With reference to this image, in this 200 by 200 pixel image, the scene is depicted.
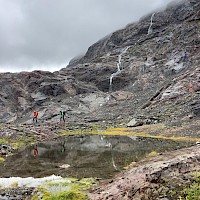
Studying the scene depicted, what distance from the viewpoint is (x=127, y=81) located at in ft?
473

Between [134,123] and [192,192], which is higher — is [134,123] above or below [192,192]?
above

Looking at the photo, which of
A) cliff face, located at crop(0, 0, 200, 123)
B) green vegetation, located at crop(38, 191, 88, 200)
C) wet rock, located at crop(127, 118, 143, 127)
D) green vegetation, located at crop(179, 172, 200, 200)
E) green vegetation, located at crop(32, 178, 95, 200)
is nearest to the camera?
green vegetation, located at crop(179, 172, 200, 200)

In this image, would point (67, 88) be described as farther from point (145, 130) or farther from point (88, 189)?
point (88, 189)

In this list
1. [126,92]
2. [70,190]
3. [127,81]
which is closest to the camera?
[70,190]

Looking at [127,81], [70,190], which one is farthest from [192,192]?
[127,81]

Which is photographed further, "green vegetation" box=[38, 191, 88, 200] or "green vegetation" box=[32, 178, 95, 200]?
"green vegetation" box=[32, 178, 95, 200]

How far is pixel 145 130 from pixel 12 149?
1122 inches

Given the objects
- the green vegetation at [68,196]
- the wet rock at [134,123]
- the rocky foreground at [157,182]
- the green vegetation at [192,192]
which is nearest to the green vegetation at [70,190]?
the green vegetation at [68,196]

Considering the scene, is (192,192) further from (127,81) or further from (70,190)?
(127,81)

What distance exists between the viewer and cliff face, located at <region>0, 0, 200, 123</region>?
104 m

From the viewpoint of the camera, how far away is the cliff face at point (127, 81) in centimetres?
10400

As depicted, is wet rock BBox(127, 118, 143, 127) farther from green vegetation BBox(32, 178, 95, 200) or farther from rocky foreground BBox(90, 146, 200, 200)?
rocky foreground BBox(90, 146, 200, 200)

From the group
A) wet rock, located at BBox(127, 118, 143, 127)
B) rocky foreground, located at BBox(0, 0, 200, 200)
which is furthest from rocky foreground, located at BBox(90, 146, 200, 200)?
wet rock, located at BBox(127, 118, 143, 127)

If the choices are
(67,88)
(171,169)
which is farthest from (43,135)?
(67,88)
